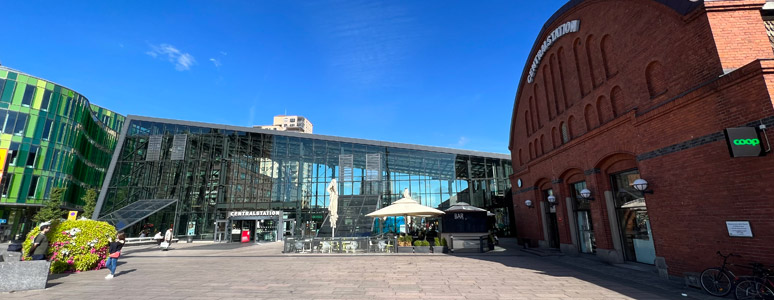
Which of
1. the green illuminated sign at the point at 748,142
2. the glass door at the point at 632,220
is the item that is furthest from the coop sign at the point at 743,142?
the glass door at the point at 632,220

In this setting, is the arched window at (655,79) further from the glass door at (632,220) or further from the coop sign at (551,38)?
the coop sign at (551,38)

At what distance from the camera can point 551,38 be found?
16.1 m

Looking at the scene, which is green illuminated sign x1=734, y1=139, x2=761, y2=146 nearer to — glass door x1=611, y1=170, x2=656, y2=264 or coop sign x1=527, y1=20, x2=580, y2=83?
glass door x1=611, y1=170, x2=656, y2=264

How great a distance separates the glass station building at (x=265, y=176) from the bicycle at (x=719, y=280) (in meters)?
21.9

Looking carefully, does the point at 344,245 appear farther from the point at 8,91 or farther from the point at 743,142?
the point at 8,91

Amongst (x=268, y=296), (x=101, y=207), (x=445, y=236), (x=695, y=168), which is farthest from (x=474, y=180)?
(x=101, y=207)

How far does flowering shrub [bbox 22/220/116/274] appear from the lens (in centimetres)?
1070

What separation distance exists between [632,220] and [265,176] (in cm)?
2945

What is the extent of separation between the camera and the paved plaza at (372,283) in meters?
7.21

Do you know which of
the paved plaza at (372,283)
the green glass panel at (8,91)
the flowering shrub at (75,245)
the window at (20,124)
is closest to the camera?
the paved plaza at (372,283)

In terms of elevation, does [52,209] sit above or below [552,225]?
above

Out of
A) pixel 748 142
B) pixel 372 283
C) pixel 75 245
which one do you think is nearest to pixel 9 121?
pixel 75 245

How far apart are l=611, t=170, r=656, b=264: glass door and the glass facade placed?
50432mm

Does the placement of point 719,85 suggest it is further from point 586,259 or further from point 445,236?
point 445,236
